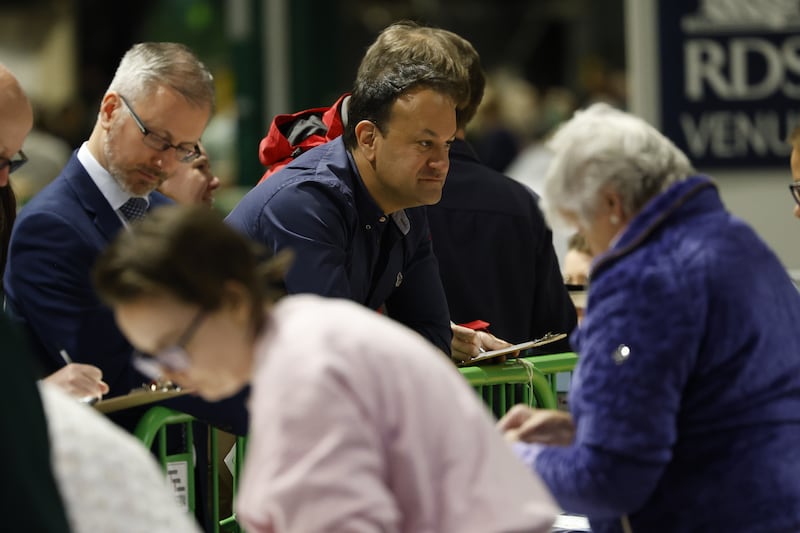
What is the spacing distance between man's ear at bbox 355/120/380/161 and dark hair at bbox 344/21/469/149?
0.02m

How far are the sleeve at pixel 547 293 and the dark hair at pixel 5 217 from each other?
1.67 metres

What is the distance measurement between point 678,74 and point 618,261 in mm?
6044

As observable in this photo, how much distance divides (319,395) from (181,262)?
1.02 feet

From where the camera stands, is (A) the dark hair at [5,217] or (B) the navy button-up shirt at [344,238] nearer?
(B) the navy button-up shirt at [344,238]

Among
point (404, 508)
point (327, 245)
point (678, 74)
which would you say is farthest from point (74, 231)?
point (678, 74)

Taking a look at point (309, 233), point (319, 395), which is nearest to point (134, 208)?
point (309, 233)

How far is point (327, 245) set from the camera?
3740mm

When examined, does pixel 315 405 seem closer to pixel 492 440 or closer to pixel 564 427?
pixel 492 440

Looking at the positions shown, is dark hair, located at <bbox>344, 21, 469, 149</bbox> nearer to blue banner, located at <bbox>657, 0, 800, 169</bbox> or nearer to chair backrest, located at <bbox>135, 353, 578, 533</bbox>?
chair backrest, located at <bbox>135, 353, 578, 533</bbox>

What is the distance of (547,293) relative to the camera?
15.9 feet

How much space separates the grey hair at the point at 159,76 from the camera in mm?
4160

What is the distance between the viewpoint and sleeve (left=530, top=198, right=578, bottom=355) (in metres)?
4.84

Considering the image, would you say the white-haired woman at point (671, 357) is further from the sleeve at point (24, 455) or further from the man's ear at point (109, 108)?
the man's ear at point (109, 108)

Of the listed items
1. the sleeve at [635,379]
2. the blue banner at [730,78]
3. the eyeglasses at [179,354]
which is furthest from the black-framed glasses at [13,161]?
the blue banner at [730,78]
